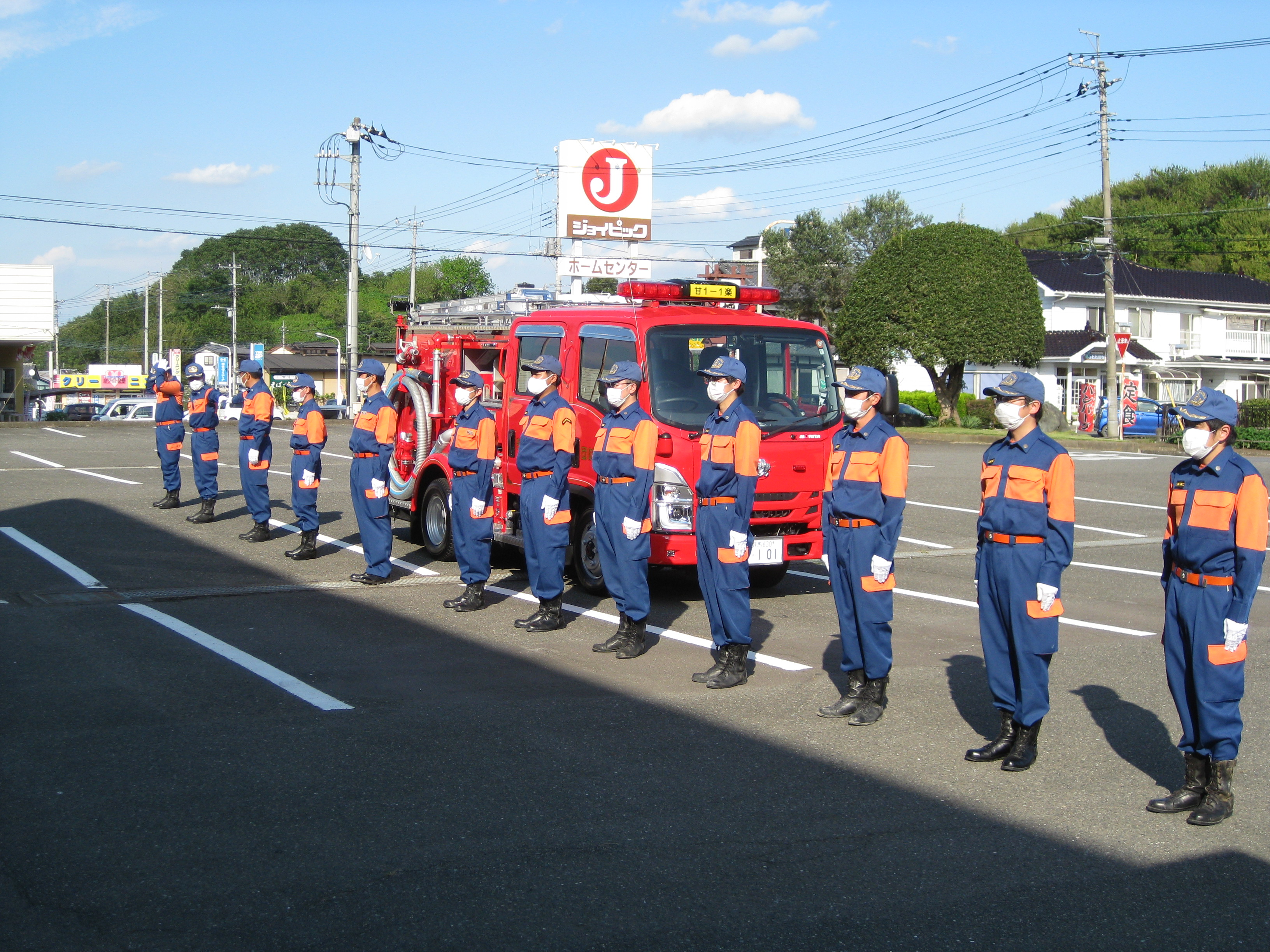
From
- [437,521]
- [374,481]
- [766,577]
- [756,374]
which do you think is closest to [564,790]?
[756,374]

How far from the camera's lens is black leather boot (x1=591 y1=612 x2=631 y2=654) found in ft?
27.0

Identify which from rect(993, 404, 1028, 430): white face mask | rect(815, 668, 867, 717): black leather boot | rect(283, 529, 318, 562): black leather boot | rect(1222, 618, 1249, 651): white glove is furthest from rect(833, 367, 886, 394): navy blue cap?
rect(283, 529, 318, 562): black leather boot

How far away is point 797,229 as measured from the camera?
210ft

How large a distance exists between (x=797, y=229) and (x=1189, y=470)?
199 feet

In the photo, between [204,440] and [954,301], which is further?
[954,301]

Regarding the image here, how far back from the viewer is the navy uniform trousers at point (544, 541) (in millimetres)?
8938

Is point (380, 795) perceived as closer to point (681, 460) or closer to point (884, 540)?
point (884, 540)

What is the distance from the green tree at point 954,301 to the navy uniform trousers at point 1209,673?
35978mm

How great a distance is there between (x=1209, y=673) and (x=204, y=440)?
12749mm

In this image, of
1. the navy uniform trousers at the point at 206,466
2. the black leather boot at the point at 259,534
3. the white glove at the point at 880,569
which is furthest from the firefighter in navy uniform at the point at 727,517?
the navy uniform trousers at the point at 206,466

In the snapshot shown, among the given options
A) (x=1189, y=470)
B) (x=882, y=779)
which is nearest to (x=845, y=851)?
(x=882, y=779)

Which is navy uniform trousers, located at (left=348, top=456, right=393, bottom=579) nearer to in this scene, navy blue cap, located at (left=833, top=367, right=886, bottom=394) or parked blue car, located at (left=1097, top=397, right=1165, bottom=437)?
navy blue cap, located at (left=833, top=367, right=886, bottom=394)

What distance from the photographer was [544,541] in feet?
29.3

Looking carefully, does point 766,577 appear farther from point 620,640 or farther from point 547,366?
point 547,366
